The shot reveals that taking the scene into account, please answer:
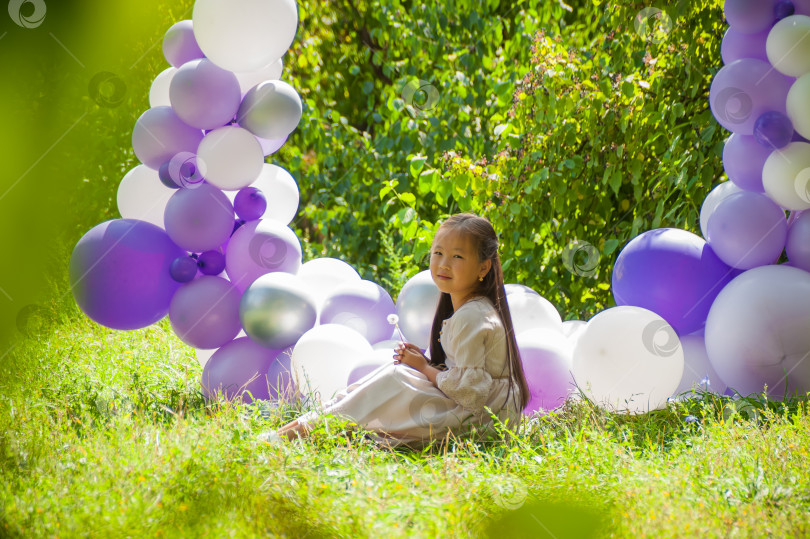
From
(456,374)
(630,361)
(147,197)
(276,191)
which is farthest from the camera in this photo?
(276,191)

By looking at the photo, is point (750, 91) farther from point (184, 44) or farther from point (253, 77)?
point (184, 44)

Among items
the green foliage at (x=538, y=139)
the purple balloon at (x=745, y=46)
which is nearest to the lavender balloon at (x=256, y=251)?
the green foliage at (x=538, y=139)

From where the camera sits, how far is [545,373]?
291 centimetres

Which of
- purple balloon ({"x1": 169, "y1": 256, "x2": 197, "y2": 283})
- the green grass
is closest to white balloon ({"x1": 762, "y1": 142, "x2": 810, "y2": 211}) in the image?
the green grass

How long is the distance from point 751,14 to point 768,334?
51.6 inches

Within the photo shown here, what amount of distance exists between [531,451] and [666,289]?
1.12 meters

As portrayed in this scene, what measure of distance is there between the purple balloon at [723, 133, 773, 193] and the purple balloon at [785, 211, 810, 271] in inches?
7.9

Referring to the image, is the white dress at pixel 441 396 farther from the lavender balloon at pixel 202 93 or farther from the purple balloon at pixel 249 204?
the lavender balloon at pixel 202 93

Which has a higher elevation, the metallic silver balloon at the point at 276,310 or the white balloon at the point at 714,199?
the white balloon at the point at 714,199

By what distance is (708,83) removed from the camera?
3.92 meters

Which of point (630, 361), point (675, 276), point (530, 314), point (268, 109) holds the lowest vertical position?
point (268, 109)

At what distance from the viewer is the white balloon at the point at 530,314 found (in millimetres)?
3197

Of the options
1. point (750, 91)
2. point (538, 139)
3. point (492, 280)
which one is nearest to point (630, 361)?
point (492, 280)

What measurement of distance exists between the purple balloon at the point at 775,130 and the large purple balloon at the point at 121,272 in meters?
2.47
